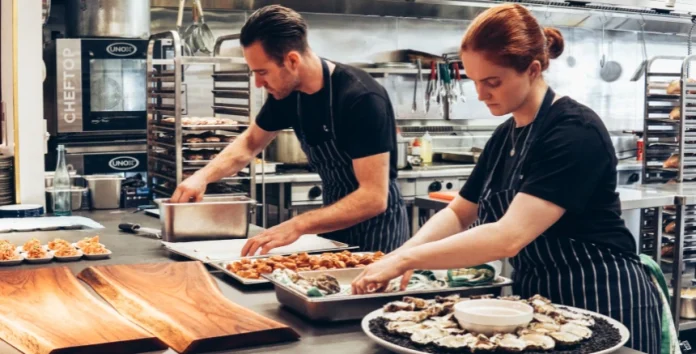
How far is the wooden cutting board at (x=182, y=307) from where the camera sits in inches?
72.7

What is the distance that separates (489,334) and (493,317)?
0.11ft

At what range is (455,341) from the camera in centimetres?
170

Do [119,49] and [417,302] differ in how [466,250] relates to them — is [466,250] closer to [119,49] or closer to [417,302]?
[417,302]

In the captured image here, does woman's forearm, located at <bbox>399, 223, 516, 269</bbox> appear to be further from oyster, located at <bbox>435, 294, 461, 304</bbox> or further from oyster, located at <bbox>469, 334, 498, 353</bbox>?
oyster, located at <bbox>469, 334, 498, 353</bbox>

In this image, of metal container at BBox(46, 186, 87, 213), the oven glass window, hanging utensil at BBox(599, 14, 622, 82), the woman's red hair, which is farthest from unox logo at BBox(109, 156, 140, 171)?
hanging utensil at BBox(599, 14, 622, 82)

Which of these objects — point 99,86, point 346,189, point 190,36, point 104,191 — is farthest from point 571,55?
point 346,189

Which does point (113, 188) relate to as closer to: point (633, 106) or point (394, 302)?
point (394, 302)

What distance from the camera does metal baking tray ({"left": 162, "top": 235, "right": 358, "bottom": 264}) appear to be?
2.81 meters

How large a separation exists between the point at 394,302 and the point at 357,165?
1123 mm

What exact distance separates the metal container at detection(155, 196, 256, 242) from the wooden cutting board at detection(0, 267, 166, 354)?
27.2 inches

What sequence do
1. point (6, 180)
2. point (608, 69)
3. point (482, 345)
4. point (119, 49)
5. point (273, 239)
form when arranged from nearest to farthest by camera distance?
point (482, 345), point (273, 239), point (6, 180), point (119, 49), point (608, 69)

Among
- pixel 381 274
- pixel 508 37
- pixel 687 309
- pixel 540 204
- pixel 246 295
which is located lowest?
pixel 687 309

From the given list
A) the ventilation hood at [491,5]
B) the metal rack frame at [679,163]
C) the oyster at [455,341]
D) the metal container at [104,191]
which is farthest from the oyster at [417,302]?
the ventilation hood at [491,5]

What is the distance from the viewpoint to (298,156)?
20.0ft
